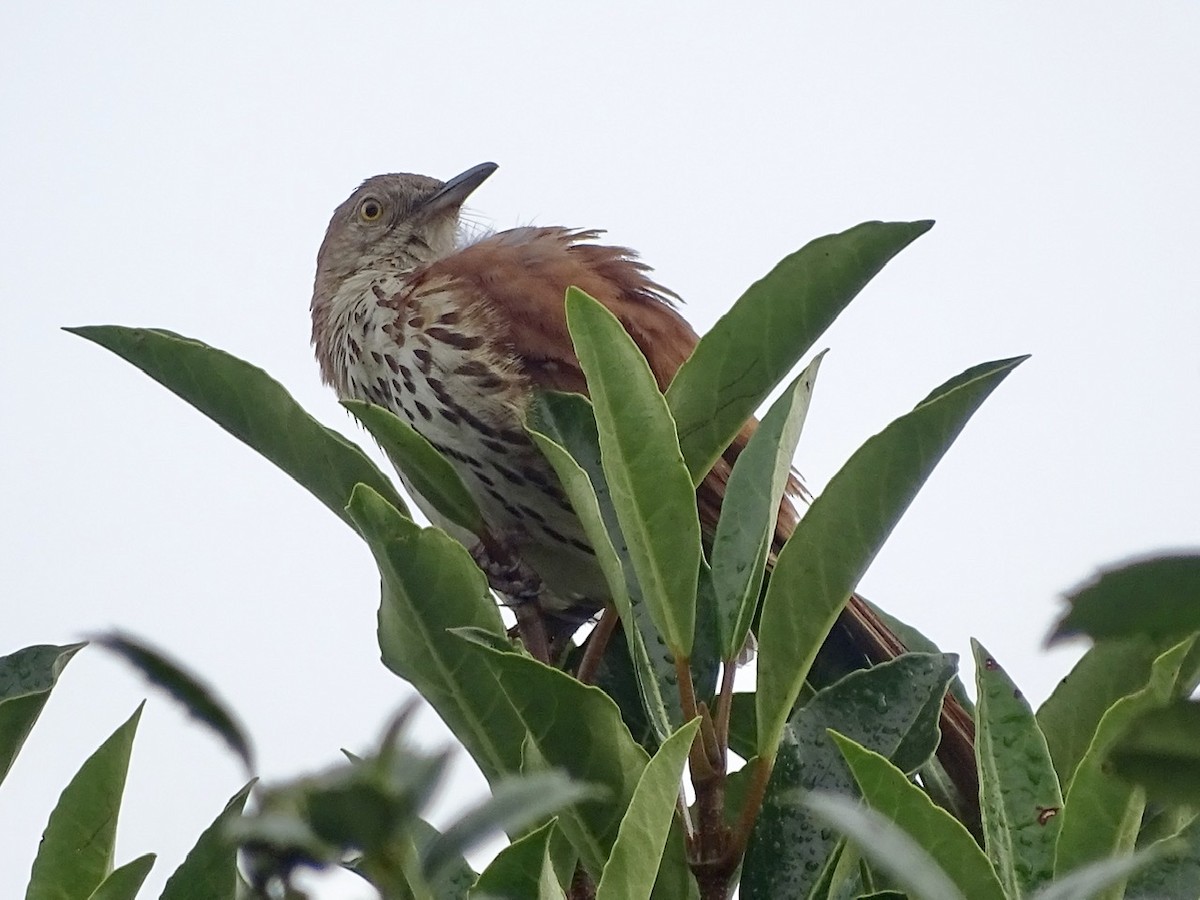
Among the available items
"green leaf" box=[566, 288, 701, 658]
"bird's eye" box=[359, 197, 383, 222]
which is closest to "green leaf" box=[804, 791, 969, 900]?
"green leaf" box=[566, 288, 701, 658]

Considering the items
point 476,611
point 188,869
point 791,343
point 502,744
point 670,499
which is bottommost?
point 188,869

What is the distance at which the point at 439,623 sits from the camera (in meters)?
1.50

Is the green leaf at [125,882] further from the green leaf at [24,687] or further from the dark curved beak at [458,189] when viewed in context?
the dark curved beak at [458,189]

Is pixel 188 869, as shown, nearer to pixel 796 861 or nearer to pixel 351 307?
pixel 796 861

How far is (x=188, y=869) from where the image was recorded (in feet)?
4.98

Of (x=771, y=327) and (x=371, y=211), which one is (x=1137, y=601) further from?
(x=371, y=211)

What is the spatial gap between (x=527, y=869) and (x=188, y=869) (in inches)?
18.1

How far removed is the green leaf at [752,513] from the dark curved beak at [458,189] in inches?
123

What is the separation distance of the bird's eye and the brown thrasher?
90cm

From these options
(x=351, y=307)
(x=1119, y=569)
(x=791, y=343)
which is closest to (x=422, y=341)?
(x=351, y=307)

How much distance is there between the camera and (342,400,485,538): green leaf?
1.72 m

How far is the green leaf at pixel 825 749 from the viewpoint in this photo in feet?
4.80

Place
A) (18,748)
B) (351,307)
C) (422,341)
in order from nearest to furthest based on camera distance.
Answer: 1. (18,748)
2. (422,341)
3. (351,307)

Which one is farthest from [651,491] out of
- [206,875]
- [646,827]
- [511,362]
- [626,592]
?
[511,362]
